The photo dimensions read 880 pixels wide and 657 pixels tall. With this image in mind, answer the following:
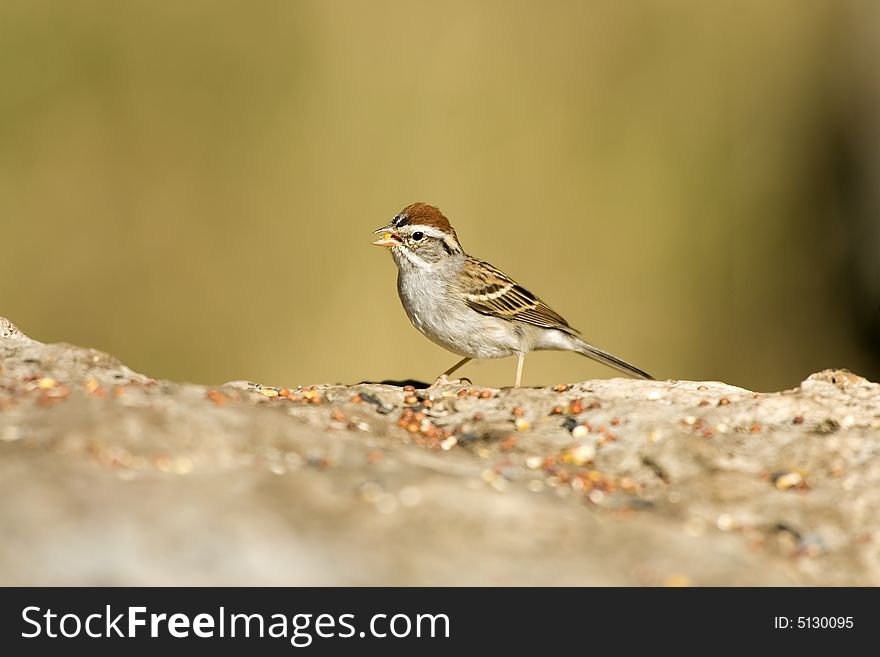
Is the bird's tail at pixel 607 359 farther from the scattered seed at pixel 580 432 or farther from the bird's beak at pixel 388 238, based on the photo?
the scattered seed at pixel 580 432

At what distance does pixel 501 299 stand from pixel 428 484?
12.1 feet

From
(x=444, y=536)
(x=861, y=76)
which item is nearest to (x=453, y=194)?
(x=861, y=76)

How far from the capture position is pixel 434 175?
10.1m

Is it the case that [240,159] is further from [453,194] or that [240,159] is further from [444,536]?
[444,536]

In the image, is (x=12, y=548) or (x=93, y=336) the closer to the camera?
(x=12, y=548)

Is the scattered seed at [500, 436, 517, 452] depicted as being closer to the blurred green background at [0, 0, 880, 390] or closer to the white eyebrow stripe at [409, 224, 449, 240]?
the white eyebrow stripe at [409, 224, 449, 240]

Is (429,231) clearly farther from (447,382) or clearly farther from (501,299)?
(447,382)

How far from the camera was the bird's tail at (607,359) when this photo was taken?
7066 millimetres

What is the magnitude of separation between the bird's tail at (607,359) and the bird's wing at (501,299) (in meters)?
0.13

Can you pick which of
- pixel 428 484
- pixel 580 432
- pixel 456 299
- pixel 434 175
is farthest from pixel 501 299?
pixel 428 484

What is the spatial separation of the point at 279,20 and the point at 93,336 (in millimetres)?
3114

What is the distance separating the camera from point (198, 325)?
32.0ft

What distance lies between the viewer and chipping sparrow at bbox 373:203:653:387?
6.90 meters
